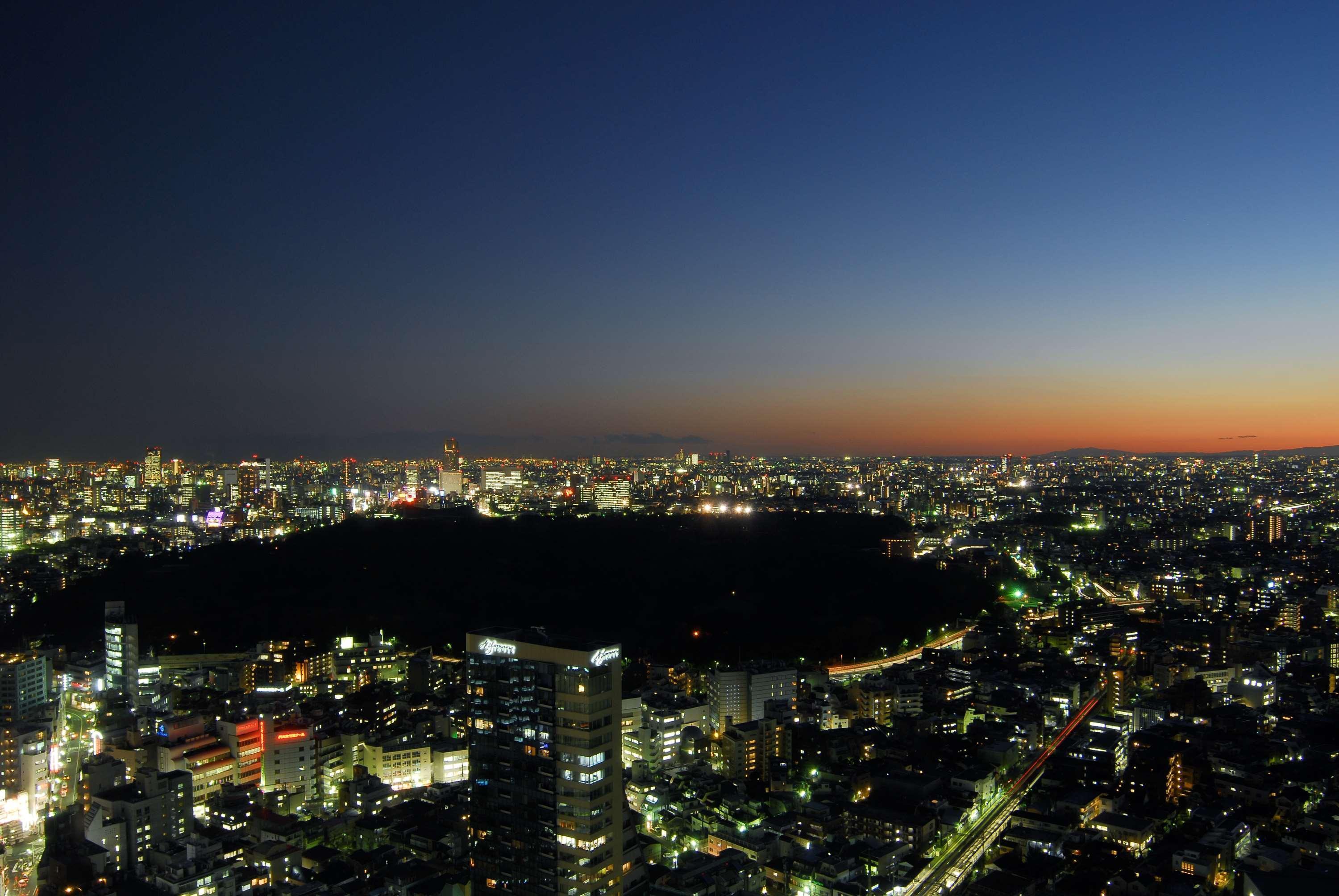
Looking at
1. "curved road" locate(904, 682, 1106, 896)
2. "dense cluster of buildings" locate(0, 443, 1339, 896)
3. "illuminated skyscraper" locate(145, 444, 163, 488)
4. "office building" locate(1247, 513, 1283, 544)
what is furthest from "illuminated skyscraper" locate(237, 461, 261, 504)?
"office building" locate(1247, 513, 1283, 544)

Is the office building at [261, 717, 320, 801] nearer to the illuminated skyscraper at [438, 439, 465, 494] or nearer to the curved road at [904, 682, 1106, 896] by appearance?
the curved road at [904, 682, 1106, 896]

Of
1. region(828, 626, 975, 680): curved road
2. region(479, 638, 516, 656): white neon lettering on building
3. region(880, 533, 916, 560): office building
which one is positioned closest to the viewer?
region(479, 638, 516, 656): white neon lettering on building

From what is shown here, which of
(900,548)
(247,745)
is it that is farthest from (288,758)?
(900,548)

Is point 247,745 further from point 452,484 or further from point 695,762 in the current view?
point 452,484

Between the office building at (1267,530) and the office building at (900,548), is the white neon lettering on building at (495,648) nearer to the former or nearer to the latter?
the office building at (900,548)

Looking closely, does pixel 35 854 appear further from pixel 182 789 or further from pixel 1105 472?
pixel 1105 472

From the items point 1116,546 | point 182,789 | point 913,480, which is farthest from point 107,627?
point 913,480

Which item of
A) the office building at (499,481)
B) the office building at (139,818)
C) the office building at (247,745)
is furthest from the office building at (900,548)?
the office building at (499,481)
